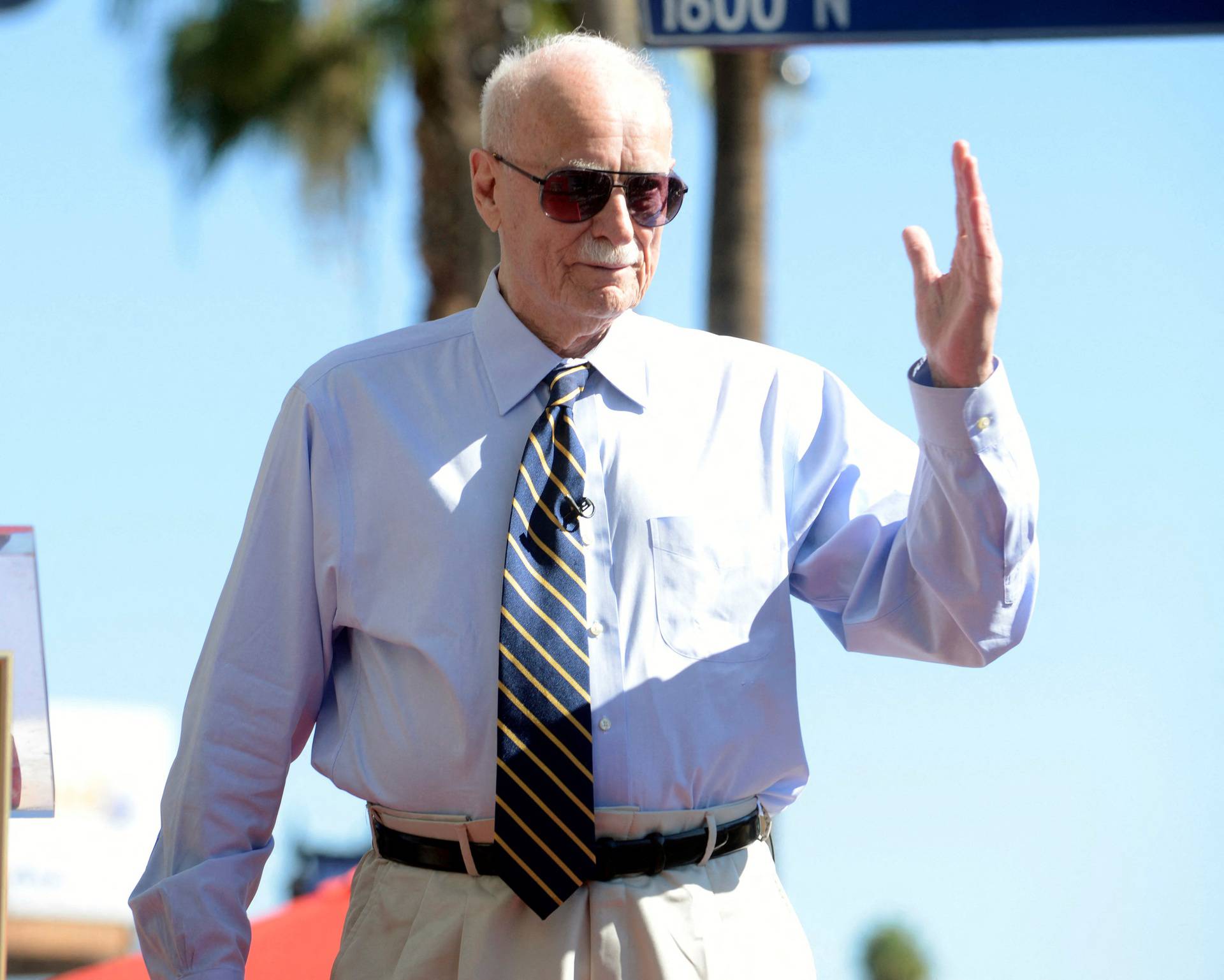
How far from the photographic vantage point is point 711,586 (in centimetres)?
234

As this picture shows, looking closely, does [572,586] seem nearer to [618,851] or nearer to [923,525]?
[618,851]

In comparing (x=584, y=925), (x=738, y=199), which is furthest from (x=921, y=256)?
(x=738, y=199)

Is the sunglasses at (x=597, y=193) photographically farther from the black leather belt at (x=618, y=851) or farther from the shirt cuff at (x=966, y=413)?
the black leather belt at (x=618, y=851)

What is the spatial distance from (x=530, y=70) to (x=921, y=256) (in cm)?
75

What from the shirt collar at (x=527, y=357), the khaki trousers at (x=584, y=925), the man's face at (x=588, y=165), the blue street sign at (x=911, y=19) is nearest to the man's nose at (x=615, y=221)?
the man's face at (x=588, y=165)

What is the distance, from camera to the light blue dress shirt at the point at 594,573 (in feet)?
7.39

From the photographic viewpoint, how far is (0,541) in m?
1.98

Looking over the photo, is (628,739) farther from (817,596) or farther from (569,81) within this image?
(569,81)

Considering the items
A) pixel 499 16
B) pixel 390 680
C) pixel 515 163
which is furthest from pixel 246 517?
pixel 499 16

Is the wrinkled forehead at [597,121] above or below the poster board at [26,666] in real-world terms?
above

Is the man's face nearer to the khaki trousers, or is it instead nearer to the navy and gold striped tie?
the navy and gold striped tie

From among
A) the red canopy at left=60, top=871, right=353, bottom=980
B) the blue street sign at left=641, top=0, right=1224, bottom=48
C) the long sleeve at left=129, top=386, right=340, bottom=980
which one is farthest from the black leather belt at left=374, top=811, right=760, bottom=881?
the blue street sign at left=641, top=0, right=1224, bottom=48

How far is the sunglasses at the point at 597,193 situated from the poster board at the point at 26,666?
36.8 inches

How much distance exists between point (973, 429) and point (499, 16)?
4905 mm
